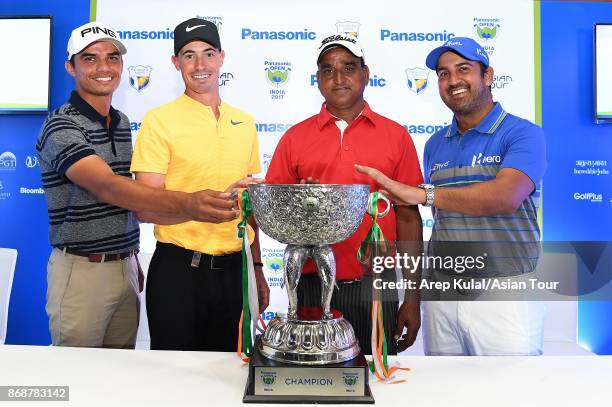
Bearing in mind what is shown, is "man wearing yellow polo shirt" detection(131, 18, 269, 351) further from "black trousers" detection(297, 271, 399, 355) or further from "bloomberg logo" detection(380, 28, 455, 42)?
"bloomberg logo" detection(380, 28, 455, 42)

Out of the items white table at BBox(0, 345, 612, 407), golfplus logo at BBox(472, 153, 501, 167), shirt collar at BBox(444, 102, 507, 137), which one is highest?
shirt collar at BBox(444, 102, 507, 137)

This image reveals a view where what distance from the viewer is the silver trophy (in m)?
1.02

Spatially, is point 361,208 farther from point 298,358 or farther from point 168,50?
point 168,50

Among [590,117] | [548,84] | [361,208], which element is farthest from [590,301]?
[361,208]

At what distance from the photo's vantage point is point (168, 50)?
→ 2951mm

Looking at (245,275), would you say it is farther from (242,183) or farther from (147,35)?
(147,35)

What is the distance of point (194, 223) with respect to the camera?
1.79m

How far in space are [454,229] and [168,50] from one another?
201cm

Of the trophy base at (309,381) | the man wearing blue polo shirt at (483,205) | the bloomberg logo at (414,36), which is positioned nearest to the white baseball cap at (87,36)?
the man wearing blue polo shirt at (483,205)

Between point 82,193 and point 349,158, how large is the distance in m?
0.98

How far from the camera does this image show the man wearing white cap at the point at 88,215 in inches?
71.2

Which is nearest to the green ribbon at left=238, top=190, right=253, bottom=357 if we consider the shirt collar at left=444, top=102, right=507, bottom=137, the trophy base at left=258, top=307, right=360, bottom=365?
the trophy base at left=258, top=307, right=360, bottom=365

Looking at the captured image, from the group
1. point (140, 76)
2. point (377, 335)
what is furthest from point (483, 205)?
point (140, 76)

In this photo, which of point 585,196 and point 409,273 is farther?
point 585,196
